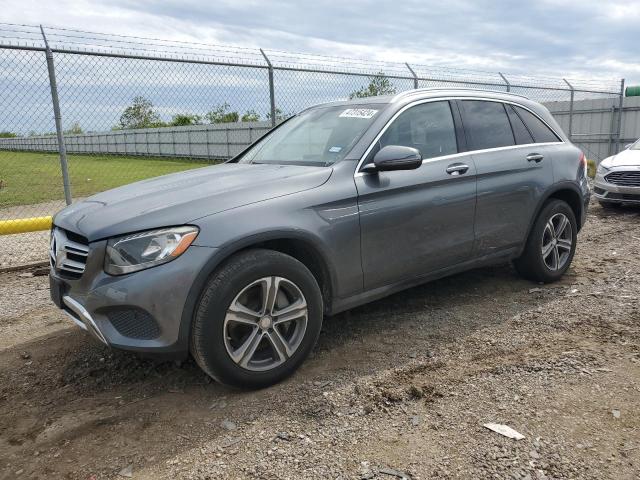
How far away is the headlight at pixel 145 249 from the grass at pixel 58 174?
474 inches

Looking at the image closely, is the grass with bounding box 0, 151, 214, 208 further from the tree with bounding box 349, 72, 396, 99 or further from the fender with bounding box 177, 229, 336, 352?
the fender with bounding box 177, 229, 336, 352

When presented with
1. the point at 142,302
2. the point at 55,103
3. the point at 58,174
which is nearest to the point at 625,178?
the point at 55,103

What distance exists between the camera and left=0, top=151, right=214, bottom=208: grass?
15531 mm

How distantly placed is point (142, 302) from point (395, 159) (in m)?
1.76

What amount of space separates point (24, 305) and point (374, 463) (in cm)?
379

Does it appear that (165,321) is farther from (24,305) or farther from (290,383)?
(24,305)

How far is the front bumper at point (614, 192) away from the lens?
29.2 ft

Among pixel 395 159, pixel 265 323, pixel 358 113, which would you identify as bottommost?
pixel 265 323

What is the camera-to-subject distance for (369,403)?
296 centimetres

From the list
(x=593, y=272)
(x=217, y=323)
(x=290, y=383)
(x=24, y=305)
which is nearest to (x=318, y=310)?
(x=290, y=383)

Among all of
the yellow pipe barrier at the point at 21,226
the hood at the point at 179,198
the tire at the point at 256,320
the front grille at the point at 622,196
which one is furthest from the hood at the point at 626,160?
the yellow pipe barrier at the point at 21,226

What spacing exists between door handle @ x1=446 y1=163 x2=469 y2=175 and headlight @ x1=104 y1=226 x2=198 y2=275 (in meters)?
2.06

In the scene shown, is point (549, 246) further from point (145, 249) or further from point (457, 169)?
point (145, 249)

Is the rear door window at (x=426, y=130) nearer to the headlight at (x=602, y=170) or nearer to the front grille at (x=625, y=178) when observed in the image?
the front grille at (x=625, y=178)
